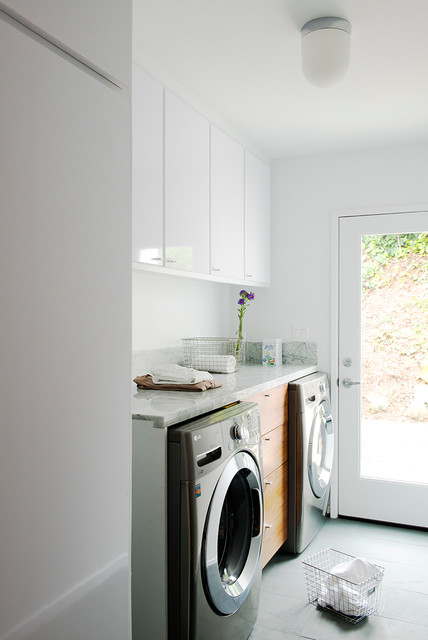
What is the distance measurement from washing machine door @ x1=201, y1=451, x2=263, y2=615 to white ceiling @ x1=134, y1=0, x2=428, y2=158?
5.28ft

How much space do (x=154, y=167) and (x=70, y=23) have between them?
1227 millimetres

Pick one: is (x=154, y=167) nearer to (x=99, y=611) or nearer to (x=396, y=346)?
(x=99, y=611)

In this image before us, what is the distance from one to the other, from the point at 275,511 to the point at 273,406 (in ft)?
1.77

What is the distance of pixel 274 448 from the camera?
2717 mm

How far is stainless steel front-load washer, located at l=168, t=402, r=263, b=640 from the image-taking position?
1.68 m

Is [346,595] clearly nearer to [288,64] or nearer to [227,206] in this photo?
[227,206]

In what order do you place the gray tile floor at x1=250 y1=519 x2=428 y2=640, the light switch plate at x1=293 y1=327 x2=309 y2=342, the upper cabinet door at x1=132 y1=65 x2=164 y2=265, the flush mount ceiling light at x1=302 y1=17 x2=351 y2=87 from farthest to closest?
the light switch plate at x1=293 y1=327 x2=309 y2=342
the gray tile floor at x1=250 y1=519 x2=428 y2=640
the upper cabinet door at x1=132 y1=65 x2=164 y2=265
the flush mount ceiling light at x1=302 y1=17 x2=351 y2=87

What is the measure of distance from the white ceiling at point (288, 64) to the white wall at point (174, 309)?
3.21 feet

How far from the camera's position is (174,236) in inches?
96.3

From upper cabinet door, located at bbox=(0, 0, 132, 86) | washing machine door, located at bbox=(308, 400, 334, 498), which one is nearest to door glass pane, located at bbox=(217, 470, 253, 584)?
washing machine door, located at bbox=(308, 400, 334, 498)

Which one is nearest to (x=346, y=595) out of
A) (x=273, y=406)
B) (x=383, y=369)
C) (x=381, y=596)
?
(x=381, y=596)

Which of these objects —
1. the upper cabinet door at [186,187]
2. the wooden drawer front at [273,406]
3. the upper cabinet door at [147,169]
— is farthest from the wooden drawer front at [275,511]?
the upper cabinet door at [147,169]

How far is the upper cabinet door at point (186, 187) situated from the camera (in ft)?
7.89

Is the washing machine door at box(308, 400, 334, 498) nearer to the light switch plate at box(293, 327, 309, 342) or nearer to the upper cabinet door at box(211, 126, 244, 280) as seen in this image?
the light switch plate at box(293, 327, 309, 342)
